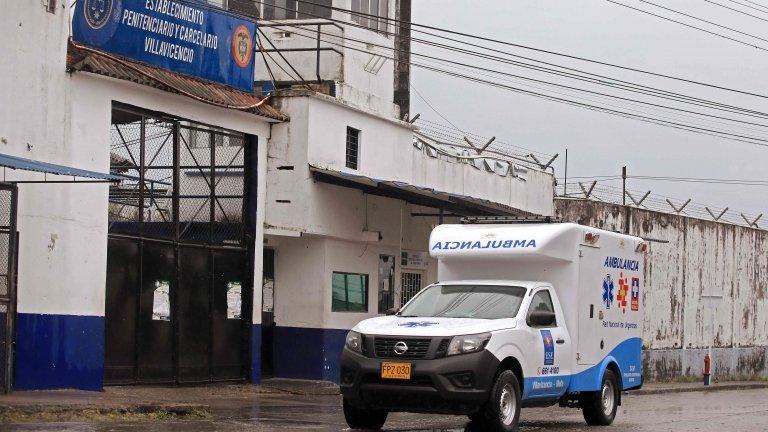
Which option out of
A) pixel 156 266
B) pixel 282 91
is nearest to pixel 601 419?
pixel 156 266

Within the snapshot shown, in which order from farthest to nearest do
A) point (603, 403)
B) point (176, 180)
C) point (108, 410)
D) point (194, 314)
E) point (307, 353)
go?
point (307, 353) → point (194, 314) → point (176, 180) → point (603, 403) → point (108, 410)

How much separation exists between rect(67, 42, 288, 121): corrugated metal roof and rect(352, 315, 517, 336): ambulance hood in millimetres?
6391

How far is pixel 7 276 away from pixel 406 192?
9.52 metres

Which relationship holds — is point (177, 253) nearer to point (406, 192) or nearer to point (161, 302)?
point (161, 302)

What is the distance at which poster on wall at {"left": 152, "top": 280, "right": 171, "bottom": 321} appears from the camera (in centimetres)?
2102

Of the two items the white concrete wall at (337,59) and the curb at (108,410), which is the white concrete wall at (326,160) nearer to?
the white concrete wall at (337,59)

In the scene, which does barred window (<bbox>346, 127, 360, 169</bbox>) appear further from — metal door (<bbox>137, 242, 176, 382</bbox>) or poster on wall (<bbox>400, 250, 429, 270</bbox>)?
metal door (<bbox>137, 242, 176, 382</bbox>)

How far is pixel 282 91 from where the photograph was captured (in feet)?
80.2

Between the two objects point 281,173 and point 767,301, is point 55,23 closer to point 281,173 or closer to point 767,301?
point 281,173

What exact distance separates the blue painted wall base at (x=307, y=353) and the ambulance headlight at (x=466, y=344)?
412 inches

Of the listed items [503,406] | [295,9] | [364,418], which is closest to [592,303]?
[503,406]

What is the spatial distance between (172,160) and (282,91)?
372 cm

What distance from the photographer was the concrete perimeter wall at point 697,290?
36.2 m

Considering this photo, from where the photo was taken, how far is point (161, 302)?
21172mm
